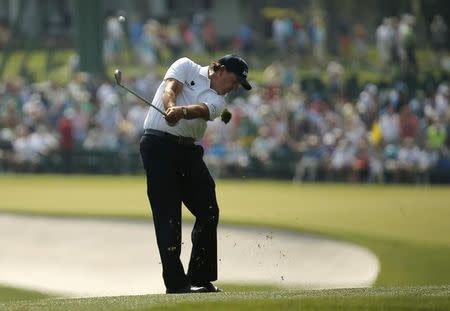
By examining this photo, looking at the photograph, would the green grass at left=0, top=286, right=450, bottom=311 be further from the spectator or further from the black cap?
the spectator

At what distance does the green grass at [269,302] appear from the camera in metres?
8.48

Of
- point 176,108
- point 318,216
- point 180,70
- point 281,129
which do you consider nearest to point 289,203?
point 318,216

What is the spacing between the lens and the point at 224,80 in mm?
10180

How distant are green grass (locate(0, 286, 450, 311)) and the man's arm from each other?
1.23 metres

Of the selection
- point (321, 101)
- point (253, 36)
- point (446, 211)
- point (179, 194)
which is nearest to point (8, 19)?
point (253, 36)

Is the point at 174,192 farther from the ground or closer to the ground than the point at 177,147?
closer to the ground

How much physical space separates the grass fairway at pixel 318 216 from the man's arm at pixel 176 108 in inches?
49.2

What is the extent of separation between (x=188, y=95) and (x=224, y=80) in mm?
271

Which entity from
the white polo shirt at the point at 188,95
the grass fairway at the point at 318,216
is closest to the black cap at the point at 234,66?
the white polo shirt at the point at 188,95

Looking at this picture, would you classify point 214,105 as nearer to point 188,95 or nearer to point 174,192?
point 188,95

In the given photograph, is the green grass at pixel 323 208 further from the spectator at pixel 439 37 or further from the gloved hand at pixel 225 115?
the spectator at pixel 439 37

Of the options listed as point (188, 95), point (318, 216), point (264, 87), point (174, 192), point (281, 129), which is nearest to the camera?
point (188, 95)

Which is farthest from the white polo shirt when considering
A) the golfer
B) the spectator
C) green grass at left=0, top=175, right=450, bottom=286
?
the spectator

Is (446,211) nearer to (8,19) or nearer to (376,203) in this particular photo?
(376,203)
